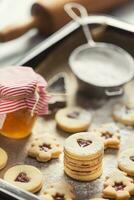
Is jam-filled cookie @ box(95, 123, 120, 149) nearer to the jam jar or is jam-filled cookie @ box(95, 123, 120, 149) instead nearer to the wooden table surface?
the jam jar

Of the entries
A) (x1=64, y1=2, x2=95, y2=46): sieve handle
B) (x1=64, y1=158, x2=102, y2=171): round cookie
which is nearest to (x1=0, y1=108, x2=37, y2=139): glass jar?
(x1=64, y1=158, x2=102, y2=171): round cookie

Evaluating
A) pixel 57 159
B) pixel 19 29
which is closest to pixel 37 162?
pixel 57 159

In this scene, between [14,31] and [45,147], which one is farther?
[14,31]

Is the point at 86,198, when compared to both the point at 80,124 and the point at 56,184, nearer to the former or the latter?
the point at 56,184

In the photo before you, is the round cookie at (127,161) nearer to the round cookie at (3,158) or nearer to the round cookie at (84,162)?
the round cookie at (84,162)

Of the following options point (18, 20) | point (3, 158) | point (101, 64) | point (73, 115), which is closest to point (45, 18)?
point (18, 20)

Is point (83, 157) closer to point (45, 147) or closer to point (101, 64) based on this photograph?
point (45, 147)
